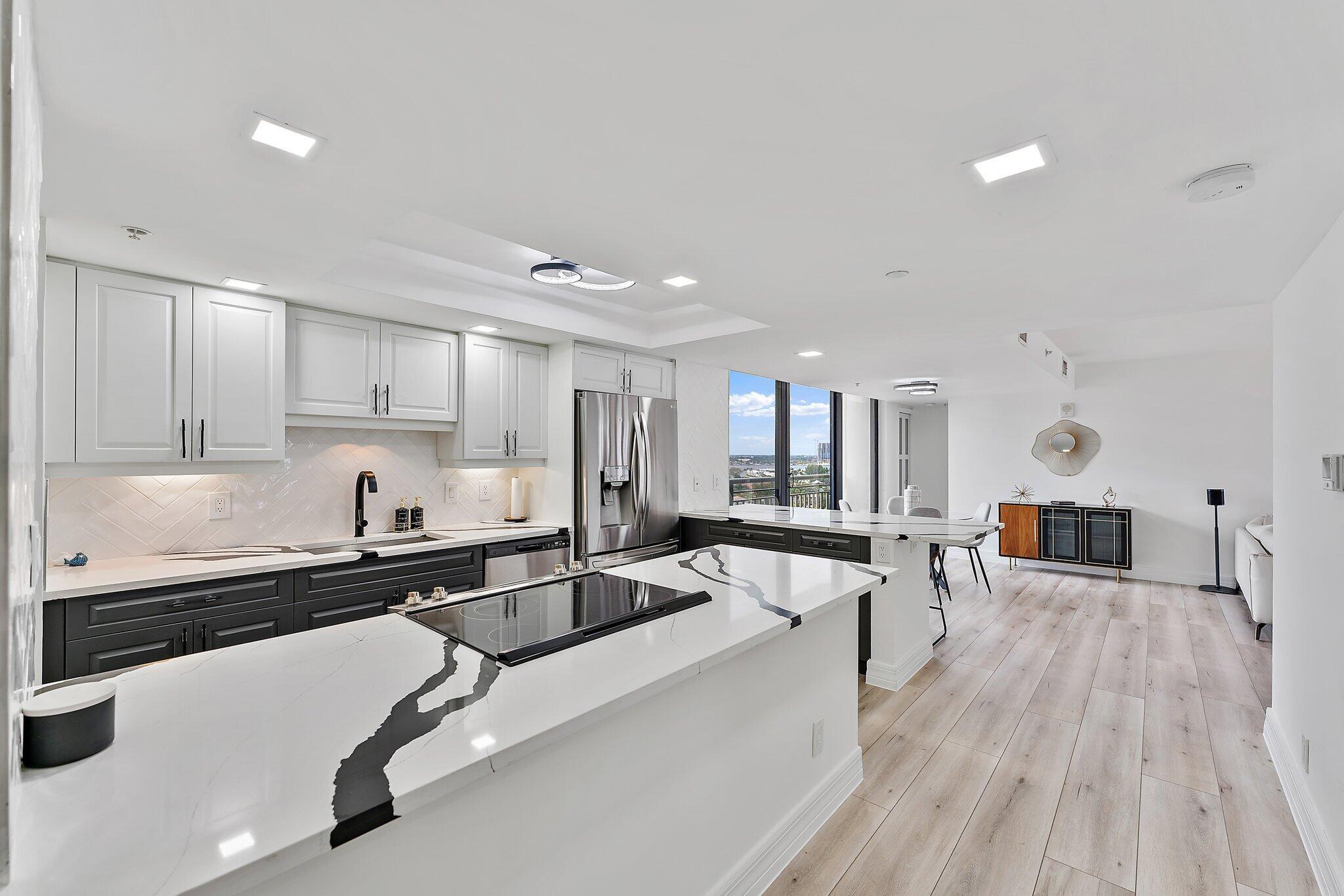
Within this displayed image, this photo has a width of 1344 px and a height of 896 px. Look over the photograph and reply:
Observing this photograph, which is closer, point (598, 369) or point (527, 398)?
point (527, 398)

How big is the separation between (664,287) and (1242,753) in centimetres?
334

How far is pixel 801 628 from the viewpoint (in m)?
2.07

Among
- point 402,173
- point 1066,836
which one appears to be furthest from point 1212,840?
point 402,173

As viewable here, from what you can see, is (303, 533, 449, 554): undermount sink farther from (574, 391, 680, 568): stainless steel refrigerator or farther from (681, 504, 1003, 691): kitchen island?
(681, 504, 1003, 691): kitchen island

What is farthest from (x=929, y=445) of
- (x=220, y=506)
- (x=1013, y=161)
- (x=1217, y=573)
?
(x=220, y=506)

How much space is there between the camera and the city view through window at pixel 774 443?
6.18 metres

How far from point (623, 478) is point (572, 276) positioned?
1803 mm

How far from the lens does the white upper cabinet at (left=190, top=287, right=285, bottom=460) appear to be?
276cm

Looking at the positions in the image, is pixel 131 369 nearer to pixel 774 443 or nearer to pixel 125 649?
pixel 125 649

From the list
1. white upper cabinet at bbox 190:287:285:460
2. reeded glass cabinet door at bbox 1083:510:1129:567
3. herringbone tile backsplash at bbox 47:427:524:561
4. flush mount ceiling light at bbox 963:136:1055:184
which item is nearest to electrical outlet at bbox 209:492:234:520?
herringbone tile backsplash at bbox 47:427:524:561

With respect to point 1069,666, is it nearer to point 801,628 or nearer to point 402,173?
point 801,628

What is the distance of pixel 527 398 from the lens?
403cm

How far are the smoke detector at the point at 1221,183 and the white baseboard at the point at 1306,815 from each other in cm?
195

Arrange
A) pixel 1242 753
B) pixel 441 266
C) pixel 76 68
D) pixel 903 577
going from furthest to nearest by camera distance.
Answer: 1. pixel 903 577
2. pixel 441 266
3. pixel 1242 753
4. pixel 76 68
